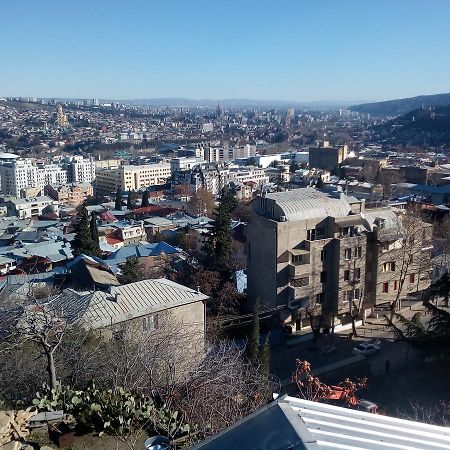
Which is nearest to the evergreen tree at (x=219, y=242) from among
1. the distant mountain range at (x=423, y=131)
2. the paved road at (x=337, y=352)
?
the paved road at (x=337, y=352)

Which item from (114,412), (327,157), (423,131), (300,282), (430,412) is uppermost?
(114,412)

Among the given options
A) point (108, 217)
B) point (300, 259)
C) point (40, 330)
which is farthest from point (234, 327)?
point (108, 217)

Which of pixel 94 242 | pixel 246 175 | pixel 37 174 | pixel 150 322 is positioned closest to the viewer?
pixel 150 322

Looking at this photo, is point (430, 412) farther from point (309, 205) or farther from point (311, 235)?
point (309, 205)

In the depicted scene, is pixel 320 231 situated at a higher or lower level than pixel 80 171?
higher

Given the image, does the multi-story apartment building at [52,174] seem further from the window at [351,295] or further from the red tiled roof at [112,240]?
the window at [351,295]

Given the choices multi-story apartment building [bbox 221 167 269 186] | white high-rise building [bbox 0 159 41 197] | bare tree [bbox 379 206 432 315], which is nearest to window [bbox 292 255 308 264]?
bare tree [bbox 379 206 432 315]

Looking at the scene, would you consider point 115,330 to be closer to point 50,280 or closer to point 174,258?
point 50,280

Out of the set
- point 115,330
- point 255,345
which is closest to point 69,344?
point 115,330
